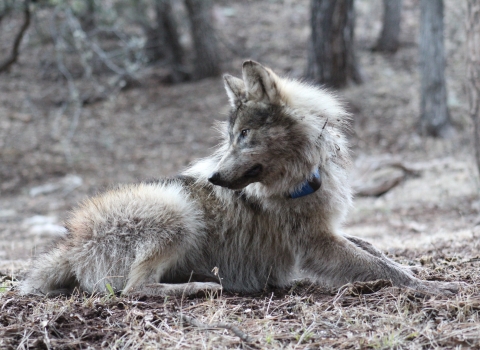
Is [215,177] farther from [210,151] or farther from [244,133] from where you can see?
[210,151]

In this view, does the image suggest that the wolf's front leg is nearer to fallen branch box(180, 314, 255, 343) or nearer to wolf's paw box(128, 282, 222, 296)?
wolf's paw box(128, 282, 222, 296)

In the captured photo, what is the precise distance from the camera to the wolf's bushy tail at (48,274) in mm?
4172

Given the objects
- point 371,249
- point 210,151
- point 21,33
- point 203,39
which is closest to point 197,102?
point 203,39

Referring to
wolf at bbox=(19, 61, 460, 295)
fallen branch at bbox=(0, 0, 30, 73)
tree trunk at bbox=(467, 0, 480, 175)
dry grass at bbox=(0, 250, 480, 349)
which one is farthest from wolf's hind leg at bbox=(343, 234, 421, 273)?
fallen branch at bbox=(0, 0, 30, 73)

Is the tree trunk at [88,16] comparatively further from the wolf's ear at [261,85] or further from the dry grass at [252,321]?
the dry grass at [252,321]

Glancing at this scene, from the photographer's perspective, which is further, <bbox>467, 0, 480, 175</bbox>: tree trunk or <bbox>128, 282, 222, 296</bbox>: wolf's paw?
<bbox>467, 0, 480, 175</bbox>: tree trunk

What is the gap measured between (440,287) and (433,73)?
905 cm

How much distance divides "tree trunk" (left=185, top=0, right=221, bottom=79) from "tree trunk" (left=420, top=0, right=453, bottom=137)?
6282 mm

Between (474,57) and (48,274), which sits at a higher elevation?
(474,57)

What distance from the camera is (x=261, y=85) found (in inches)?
166

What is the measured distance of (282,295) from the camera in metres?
4.23

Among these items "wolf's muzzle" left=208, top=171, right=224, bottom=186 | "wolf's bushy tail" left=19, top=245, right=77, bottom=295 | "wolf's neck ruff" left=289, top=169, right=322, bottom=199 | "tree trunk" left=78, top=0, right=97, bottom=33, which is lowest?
"wolf's bushy tail" left=19, top=245, right=77, bottom=295

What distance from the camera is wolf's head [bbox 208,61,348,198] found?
163 inches

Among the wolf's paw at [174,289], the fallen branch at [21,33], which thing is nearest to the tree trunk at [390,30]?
the fallen branch at [21,33]
